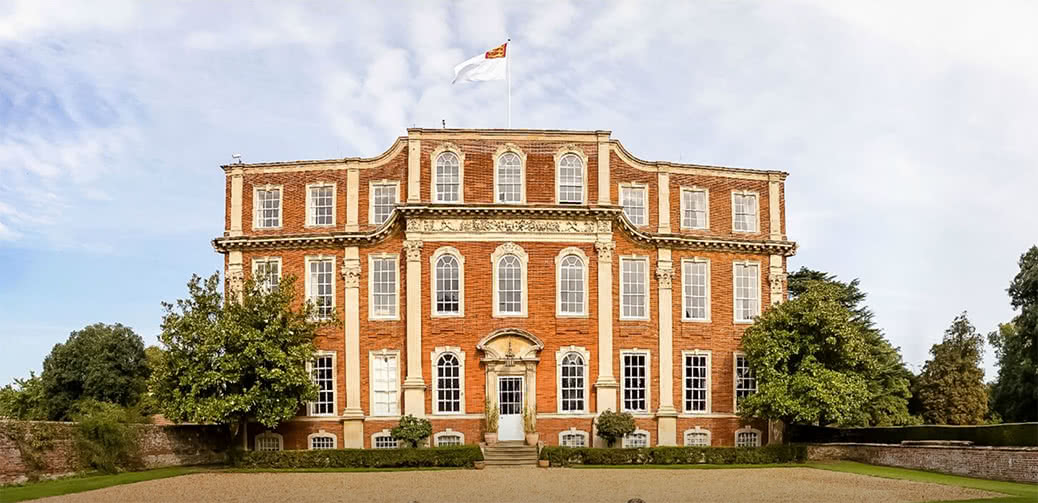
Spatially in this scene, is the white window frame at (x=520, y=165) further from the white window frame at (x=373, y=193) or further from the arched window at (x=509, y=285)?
the white window frame at (x=373, y=193)

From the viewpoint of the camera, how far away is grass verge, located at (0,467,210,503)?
83.0 ft

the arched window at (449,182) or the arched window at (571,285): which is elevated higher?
the arched window at (449,182)

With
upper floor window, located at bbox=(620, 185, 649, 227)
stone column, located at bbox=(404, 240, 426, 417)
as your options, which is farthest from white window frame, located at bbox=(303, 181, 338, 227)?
upper floor window, located at bbox=(620, 185, 649, 227)

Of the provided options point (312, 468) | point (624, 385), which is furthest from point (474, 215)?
point (312, 468)

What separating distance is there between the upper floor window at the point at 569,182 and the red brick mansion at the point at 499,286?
8 centimetres

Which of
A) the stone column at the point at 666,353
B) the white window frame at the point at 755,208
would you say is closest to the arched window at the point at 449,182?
the stone column at the point at 666,353

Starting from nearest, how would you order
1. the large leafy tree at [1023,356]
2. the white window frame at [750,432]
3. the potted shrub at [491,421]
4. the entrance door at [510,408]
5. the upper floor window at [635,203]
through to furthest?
the potted shrub at [491,421] < the entrance door at [510,408] < the white window frame at [750,432] < the upper floor window at [635,203] < the large leafy tree at [1023,356]

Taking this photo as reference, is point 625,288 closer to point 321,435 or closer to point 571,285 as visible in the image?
point 571,285

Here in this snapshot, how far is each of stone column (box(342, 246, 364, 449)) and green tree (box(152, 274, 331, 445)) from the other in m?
3.18

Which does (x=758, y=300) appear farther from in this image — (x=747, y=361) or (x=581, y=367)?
(x=581, y=367)

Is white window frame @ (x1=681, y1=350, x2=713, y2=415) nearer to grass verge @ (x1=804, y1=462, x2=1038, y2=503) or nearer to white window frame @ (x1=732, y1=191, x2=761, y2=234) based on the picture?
white window frame @ (x1=732, y1=191, x2=761, y2=234)

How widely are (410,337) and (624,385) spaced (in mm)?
8706

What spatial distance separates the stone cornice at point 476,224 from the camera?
Result: 131 feet

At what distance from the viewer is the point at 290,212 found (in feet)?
137
